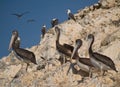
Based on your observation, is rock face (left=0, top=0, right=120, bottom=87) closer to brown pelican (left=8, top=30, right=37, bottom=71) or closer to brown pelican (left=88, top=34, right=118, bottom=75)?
brown pelican (left=88, top=34, right=118, bottom=75)

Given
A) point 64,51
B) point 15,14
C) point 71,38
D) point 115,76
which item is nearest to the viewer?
point 115,76

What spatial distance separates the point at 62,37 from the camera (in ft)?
84.7

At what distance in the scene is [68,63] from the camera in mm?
18547

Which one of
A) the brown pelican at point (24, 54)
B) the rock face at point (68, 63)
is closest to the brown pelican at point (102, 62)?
the rock face at point (68, 63)

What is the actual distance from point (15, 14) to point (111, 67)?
1876 centimetres

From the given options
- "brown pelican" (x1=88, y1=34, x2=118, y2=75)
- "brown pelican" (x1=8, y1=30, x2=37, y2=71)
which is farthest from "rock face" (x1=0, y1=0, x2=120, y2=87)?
"brown pelican" (x1=8, y1=30, x2=37, y2=71)

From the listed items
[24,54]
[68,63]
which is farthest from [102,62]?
[24,54]

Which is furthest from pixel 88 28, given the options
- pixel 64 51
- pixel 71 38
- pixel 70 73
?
pixel 70 73

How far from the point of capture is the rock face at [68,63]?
16578mm

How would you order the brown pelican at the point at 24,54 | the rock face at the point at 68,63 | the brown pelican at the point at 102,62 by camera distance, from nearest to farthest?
the brown pelican at the point at 102,62 → the rock face at the point at 68,63 → the brown pelican at the point at 24,54

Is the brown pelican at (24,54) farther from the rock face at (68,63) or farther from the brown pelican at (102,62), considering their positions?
the brown pelican at (102,62)

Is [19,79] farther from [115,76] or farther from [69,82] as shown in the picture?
[115,76]

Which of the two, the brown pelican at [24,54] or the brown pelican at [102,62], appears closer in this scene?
the brown pelican at [102,62]

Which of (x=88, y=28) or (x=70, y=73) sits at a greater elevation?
(x=88, y=28)
